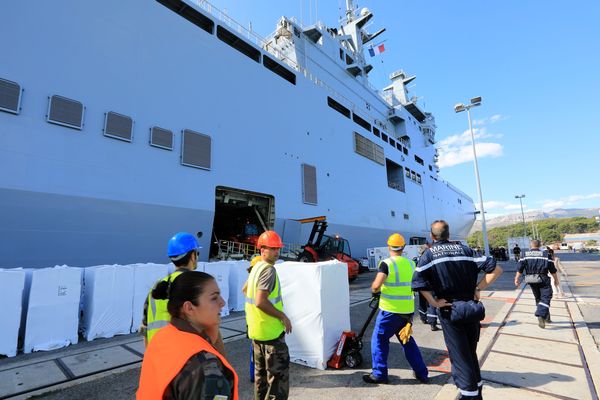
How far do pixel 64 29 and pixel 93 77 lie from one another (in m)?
1.29

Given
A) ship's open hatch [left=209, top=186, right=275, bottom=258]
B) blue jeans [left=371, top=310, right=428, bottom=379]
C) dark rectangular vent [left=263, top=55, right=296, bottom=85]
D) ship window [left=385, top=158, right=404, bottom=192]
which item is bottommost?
blue jeans [left=371, top=310, right=428, bottom=379]

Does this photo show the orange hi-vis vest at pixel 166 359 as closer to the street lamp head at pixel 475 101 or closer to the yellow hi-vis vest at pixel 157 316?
the yellow hi-vis vest at pixel 157 316

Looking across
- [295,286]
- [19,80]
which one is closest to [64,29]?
[19,80]

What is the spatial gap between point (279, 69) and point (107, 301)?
43.2 feet

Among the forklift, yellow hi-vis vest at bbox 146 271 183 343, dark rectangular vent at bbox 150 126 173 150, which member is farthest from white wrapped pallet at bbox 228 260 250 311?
yellow hi-vis vest at bbox 146 271 183 343

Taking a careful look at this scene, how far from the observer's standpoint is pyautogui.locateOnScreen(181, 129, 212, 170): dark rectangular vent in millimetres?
10309

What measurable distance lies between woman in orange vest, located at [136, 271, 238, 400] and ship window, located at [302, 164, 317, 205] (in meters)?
13.7

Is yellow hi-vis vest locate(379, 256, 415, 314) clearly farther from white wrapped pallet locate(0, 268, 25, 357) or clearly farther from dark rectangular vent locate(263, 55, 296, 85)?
dark rectangular vent locate(263, 55, 296, 85)

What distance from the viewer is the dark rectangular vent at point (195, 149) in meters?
10.3

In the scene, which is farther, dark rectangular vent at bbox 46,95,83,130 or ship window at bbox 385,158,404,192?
ship window at bbox 385,158,404,192

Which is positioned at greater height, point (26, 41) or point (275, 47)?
point (275, 47)

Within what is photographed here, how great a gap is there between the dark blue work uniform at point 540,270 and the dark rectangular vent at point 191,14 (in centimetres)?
1320

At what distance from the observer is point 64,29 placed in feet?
26.8

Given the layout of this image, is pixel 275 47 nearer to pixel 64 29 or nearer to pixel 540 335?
pixel 64 29
